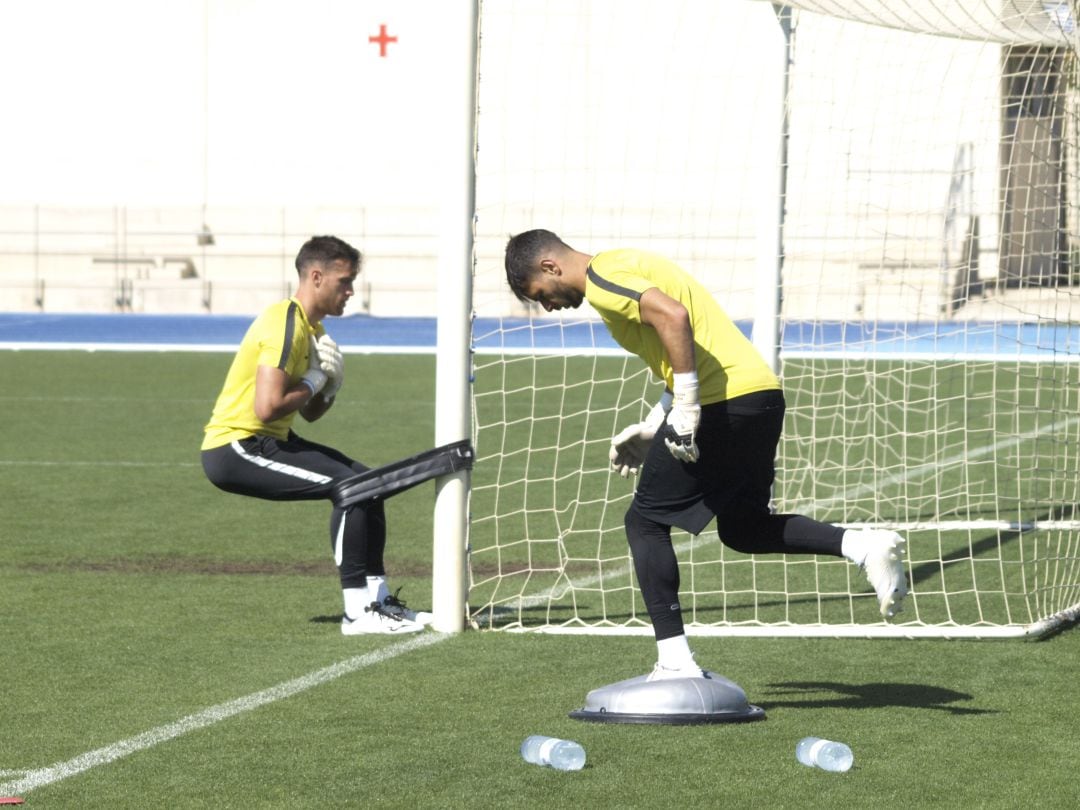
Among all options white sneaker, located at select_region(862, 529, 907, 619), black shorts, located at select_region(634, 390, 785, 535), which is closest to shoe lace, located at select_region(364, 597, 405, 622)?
black shorts, located at select_region(634, 390, 785, 535)

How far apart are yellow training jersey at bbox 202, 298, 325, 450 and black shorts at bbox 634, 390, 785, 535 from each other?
6.99 feet

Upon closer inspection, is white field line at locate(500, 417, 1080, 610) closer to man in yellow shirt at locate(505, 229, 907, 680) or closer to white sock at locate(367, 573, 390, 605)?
white sock at locate(367, 573, 390, 605)

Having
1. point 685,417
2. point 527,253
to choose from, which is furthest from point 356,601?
point 685,417

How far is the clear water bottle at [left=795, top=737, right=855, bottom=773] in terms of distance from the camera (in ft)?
16.4

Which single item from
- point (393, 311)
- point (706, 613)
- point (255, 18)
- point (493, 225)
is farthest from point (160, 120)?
point (706, 613)

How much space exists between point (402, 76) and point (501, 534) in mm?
30546

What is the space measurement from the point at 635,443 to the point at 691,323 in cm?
68

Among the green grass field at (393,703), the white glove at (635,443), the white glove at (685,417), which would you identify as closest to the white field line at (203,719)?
the green grass field at (393,703)

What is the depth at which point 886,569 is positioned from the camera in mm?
5531

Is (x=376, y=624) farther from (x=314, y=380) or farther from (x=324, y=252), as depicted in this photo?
(x=324, y=252)

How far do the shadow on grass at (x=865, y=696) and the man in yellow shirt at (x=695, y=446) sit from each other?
1.53 feet

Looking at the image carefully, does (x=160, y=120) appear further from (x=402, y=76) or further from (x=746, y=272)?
(x=746, y=272)

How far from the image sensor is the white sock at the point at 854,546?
18.4 feet

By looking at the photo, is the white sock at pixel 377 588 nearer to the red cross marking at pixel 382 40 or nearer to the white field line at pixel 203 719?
the white field line at pixel 203 719
